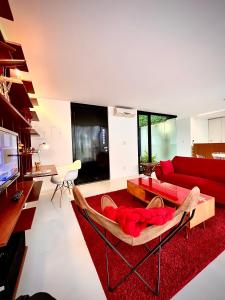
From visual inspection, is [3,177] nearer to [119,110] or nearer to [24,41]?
[24,41]

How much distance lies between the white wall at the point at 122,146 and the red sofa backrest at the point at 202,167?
165cm

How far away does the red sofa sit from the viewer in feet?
8.31

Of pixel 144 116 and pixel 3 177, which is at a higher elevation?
pixel 144 116

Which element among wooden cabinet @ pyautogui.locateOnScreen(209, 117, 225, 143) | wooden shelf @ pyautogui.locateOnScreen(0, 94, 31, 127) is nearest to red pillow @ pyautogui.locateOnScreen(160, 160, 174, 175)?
wooden shelf @ pyautogui.locateOnScreen(0, 94, 31, 127)

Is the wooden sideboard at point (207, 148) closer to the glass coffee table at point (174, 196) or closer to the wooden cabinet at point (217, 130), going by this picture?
the wooden cabinet at point (217, 130)

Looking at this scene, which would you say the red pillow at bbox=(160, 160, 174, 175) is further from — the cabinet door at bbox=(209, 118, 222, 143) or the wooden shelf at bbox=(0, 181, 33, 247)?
the cabinet door at bbox=(209, 118, 222, 143)

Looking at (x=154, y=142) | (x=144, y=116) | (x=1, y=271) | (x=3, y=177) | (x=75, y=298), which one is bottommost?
(x=75, y=298)

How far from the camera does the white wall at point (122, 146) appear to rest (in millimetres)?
4824

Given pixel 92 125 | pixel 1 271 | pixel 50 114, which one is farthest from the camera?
pixel 92 125

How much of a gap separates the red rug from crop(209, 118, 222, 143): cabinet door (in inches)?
256

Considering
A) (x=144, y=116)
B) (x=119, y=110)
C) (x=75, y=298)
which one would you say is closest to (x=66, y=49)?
(x=75, y=298)

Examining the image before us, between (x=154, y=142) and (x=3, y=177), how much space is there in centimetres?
535

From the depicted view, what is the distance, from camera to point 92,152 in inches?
179

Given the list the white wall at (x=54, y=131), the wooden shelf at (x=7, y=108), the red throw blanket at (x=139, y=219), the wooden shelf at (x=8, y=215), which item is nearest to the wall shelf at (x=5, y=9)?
the wooden shelf at (x=7, y=108)
